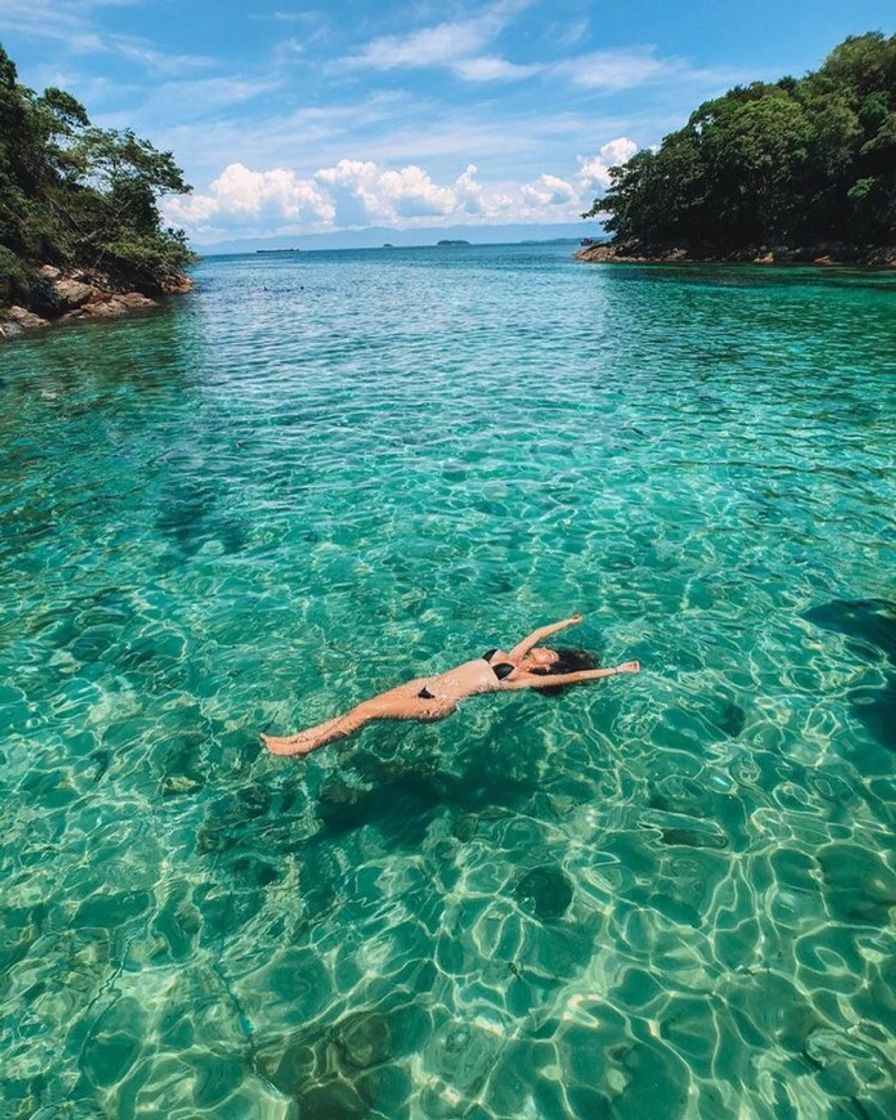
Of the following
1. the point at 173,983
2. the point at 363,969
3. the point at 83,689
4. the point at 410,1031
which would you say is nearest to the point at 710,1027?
the point at 410,1031

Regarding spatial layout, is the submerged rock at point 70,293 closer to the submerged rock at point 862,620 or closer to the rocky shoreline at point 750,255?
the submerged rock at point 862,620

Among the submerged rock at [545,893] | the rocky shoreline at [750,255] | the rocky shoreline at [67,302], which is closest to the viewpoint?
the submerged rock at [545,893]

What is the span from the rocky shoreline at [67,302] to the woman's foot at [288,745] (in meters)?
38.5

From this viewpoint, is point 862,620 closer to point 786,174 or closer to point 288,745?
point 288,745

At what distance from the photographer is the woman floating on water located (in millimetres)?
6684

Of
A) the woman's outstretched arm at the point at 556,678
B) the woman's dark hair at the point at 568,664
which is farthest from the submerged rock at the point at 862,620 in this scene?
the woman's dark hair at the point at 568,664

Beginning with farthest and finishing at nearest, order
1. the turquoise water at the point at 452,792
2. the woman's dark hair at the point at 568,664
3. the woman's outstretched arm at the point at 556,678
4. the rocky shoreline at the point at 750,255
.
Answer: the rocky shoreline at the point at 750,255
the woman's dark hair at the point at 568,664
the woman's outstretched arm at the point at 556,678
the turquoise water at the point at 452,792

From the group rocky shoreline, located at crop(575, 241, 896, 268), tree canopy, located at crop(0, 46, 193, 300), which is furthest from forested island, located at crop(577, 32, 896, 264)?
tree canopy, located at crop(0, 46, 193, 300)

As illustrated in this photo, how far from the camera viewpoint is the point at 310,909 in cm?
516

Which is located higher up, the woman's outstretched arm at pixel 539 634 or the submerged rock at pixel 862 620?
the woman's outstretched arm at pixel 539 634

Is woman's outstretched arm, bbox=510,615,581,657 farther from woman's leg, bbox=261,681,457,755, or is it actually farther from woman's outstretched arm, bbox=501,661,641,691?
woman's leg, bbox=261,681,457,755

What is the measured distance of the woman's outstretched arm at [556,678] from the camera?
727 centimetres

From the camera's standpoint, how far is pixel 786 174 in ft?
219

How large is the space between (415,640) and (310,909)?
3.82 metres
